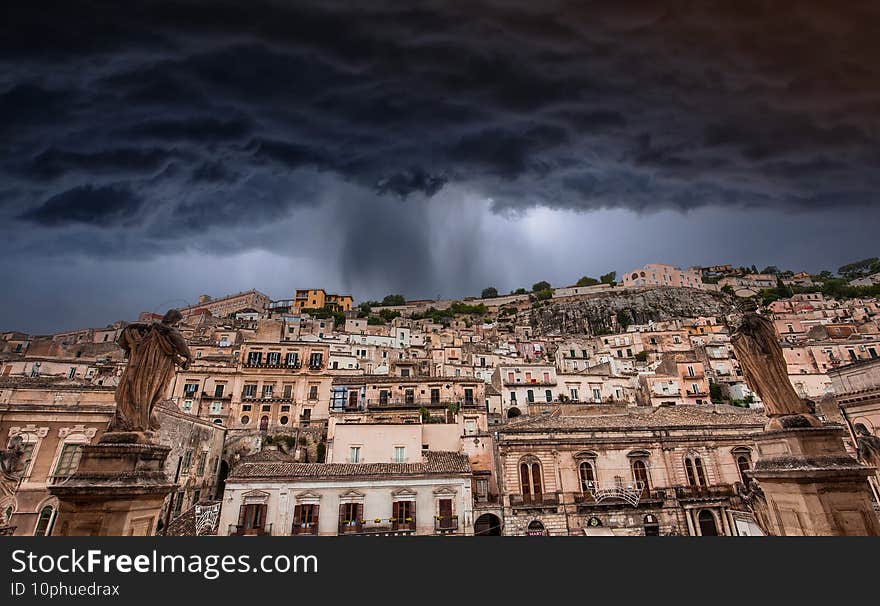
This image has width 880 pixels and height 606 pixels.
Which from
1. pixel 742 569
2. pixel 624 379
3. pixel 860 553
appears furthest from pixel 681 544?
pixel 624 379

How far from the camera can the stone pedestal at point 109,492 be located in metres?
4.87

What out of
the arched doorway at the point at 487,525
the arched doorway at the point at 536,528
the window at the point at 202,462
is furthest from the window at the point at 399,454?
the window at the point at 202,462

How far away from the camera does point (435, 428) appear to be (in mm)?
30547

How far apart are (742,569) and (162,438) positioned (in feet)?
83.7

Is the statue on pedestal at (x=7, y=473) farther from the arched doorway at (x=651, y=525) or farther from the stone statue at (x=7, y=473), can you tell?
the arched doorway at (x=651, y=525)

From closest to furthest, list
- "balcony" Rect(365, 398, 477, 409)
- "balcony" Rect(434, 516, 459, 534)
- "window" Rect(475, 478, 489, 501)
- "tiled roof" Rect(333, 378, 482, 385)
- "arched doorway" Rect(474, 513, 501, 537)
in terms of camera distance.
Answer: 1. "balcony" Rect(434, 516, 459, 534)
2. "arched doorway" Rect(474, 513, 501, 537)
3. "window" Rect(475, 478, 489, 501)
4. "balcony" Rect(365, 398, 477, 409)
5. "tiled roof" Rect(333, 378, 482, 385)

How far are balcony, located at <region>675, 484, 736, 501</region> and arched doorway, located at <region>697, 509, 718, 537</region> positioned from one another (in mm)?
858

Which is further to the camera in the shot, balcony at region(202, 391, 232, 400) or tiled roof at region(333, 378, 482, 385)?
balcony at region(202, 391, 232, 400)

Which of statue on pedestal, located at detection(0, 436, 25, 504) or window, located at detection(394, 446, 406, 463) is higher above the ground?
window, located at detection(394, 446, 406, 463)

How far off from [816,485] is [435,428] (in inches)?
1038

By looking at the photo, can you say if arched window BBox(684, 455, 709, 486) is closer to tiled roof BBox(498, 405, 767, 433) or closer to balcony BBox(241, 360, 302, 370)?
tiled roof BBox(498, 405, 767, 433)

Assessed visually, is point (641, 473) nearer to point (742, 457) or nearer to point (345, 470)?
point (742, 457)

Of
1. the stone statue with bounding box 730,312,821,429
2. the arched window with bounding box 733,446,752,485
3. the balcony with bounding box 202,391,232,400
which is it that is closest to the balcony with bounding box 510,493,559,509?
the arched window with bounding box 733,446,752,485

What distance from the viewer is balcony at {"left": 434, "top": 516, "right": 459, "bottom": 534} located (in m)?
22.1
